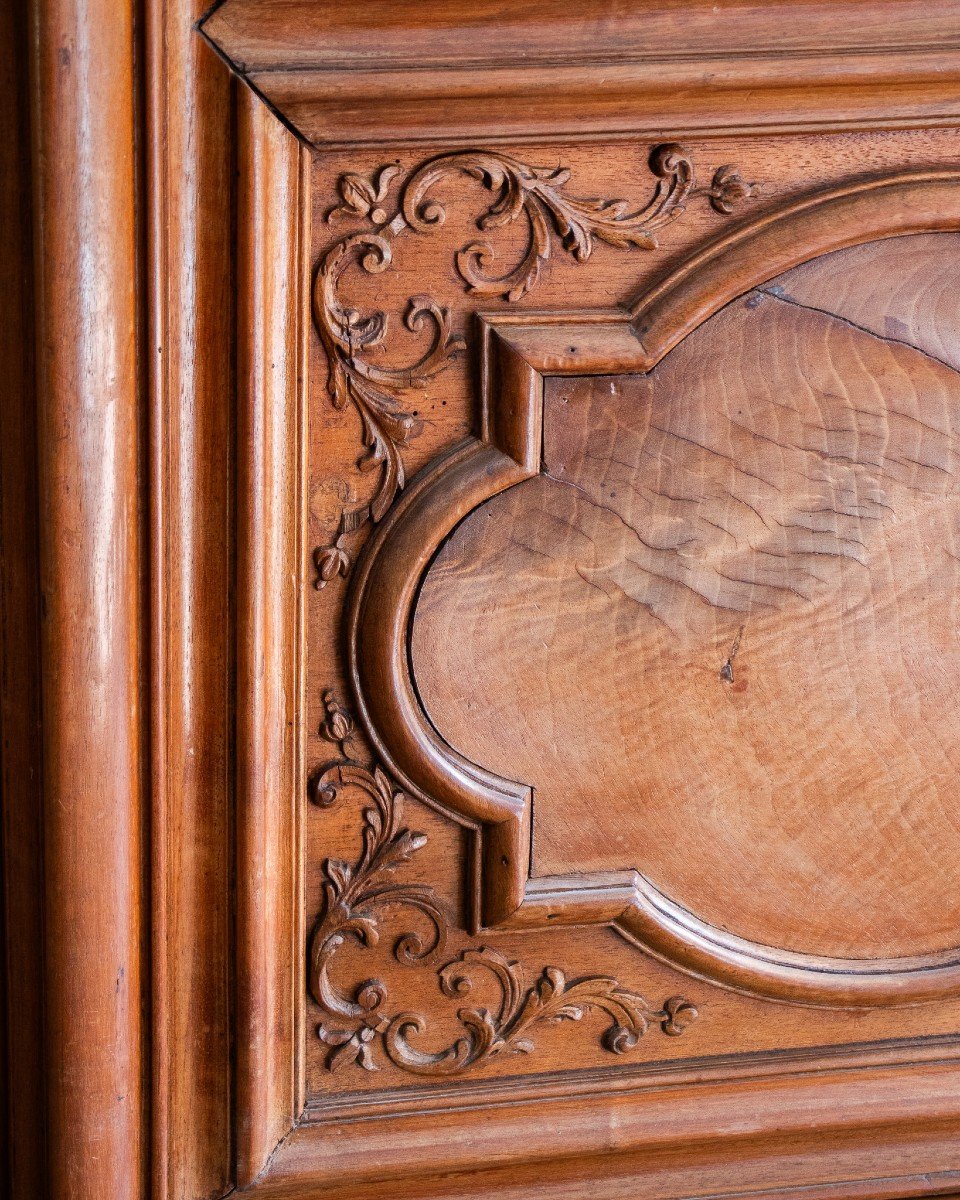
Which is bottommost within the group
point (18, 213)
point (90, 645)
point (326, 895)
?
point (326, 895)

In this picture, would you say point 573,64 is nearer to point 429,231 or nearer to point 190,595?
point 429,231

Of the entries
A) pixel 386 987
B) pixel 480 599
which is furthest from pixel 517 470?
pixel 386 987

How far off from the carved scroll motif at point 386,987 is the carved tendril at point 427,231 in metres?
0.18

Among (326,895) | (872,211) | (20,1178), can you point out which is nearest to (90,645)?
(326,895)

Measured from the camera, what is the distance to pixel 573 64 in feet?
1.98

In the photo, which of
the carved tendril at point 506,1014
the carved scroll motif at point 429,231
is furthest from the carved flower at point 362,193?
the carved tendril at point 506,1014

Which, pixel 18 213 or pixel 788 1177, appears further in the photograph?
pixel 788 1177

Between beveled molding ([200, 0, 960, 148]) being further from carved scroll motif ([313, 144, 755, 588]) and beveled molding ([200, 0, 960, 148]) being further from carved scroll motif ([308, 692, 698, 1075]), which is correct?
carved scroll motif ([308, 692, 698, 1075])

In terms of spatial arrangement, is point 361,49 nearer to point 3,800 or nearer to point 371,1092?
point 3,800

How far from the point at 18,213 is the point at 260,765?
0.33m

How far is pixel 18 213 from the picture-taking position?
0.59 metres

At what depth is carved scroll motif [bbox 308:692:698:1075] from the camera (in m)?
0.69

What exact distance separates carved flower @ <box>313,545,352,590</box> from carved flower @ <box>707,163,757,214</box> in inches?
12.0

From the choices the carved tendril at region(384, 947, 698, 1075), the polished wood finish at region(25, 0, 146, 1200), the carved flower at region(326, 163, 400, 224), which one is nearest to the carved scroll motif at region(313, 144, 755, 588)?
the carved flower at region(326, 163, 400, 224)
